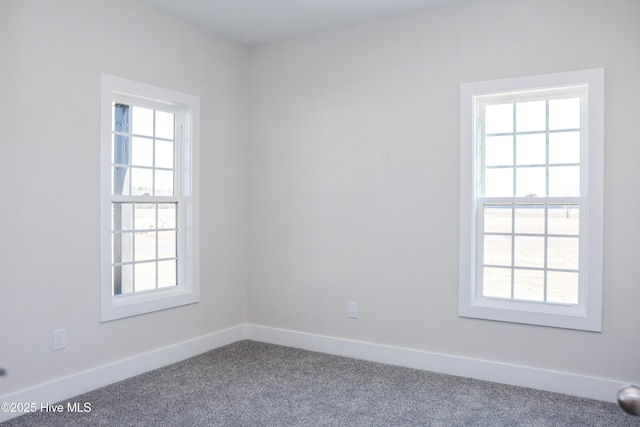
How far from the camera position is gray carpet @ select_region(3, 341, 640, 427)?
2748 mm

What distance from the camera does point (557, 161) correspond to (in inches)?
131

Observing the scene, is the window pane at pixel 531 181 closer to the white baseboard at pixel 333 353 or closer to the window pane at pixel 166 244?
the white baseboard at pixel 333 353

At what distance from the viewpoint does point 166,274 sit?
3889 millimetres

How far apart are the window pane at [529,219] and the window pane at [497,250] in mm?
123

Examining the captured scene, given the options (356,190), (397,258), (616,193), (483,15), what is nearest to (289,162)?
(356,190)

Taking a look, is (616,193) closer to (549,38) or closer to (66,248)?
(549,38)

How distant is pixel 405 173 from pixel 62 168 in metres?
2.39

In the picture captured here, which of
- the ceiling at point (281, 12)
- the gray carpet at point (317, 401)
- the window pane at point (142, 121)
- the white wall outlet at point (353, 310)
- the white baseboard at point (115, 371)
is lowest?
the gray carpet at point (317, 401)

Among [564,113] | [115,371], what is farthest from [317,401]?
[564,113]

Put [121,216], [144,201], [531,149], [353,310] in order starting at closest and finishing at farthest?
[531,149] → [121,216] → [144,201] → [353,310]

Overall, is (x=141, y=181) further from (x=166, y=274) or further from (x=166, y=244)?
(x=166, y=274)

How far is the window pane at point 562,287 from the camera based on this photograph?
3258 mm

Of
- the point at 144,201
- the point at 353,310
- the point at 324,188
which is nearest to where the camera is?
the point at 144,201

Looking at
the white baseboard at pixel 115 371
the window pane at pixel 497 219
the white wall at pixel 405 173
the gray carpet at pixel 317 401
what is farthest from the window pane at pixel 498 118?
the white baseboard at pixel 115 371
